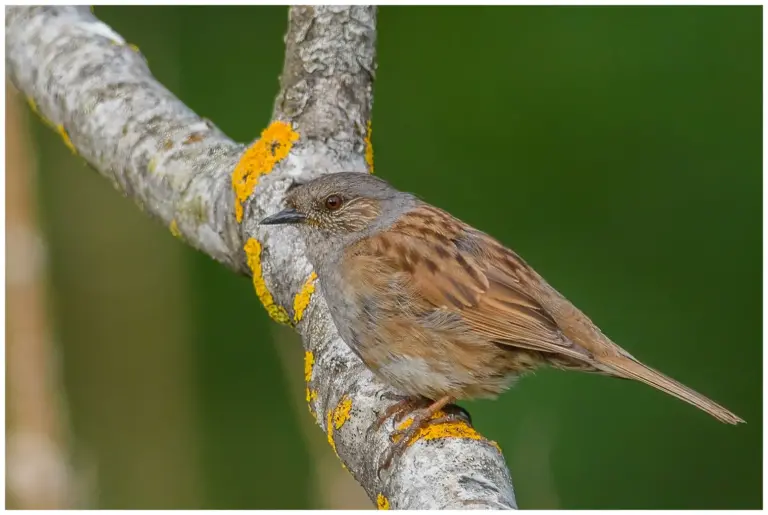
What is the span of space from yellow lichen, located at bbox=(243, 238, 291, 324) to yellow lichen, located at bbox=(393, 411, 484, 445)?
3.13 feet

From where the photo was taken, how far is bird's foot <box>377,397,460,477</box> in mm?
2852

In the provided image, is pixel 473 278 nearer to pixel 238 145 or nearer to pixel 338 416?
pixel 338 416

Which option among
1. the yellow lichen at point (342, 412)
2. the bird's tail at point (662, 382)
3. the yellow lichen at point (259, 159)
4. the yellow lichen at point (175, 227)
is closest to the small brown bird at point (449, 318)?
the bird's tail at point (662, 382)

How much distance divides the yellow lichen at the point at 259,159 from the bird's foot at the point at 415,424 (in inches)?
45.4

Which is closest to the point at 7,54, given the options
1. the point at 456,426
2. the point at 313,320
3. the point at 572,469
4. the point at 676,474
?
the point at 313,320

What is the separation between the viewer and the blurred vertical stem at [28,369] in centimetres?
477

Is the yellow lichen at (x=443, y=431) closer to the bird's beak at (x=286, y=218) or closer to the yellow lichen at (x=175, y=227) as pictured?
the bird's beak at (x=286, y=218)

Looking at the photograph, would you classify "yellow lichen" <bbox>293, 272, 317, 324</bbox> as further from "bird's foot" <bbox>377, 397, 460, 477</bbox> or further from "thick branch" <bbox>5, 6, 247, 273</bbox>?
"bird's foot" <bbox>377, 397, 460, 477</bbox>

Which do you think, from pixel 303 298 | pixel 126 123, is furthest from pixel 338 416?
pixel 126 123

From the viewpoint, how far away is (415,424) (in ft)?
9.61

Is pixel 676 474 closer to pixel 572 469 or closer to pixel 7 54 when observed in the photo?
pixel 572 469

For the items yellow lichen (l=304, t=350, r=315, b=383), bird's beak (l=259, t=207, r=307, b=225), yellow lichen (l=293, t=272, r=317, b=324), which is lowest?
yellow lichen (l=304, t=350, r=315, b=383)

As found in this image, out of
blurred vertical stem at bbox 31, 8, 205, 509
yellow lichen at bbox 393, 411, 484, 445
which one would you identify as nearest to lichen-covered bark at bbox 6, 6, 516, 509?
yellow lichen at bbox 393, 411, 484, 445

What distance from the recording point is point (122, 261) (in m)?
5.64
